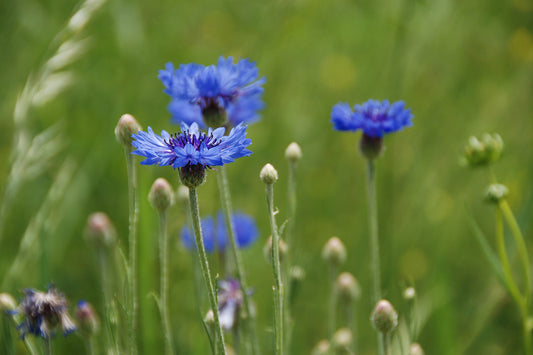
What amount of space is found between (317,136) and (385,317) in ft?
5.26

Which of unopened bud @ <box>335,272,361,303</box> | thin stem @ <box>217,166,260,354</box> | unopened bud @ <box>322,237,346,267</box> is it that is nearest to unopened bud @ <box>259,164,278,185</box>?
thin stem @ <box>217,166,260,354</box>

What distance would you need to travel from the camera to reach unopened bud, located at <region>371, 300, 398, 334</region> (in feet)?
2.90

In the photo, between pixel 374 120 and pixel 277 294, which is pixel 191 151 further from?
pixel 374 120

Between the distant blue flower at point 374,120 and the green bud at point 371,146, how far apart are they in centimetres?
2

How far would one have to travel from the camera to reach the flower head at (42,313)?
924mm

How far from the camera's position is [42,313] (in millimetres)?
926

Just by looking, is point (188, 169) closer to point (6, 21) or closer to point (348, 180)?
point (6, 21)

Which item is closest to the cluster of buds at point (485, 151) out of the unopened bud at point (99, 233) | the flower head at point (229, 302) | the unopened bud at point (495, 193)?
the unopened bud at point (495, 193)

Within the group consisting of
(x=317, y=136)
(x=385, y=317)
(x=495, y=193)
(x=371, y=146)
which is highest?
(x=317, y=136)

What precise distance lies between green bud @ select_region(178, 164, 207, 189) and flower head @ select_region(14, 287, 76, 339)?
0.34 m

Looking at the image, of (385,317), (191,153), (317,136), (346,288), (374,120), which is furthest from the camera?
(317,136)

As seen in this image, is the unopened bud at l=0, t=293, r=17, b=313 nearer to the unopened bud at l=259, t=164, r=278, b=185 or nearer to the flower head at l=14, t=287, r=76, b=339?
the flower head at l=14, t=287, r=76, b=339

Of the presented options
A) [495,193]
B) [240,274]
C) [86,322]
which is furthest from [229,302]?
[495,193]

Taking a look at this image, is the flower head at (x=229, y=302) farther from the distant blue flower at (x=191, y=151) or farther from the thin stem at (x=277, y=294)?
the distant blue flower at (x=191, y=151)
